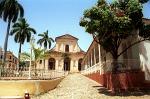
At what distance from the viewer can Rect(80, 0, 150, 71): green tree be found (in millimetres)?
14219

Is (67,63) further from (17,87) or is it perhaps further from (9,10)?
(17,87)

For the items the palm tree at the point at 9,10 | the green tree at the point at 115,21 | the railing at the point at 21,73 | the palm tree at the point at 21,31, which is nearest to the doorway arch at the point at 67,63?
the palm tree at the point at 21,31

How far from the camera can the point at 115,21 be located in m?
14.1

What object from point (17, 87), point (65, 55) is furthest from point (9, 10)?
point (17, 87)

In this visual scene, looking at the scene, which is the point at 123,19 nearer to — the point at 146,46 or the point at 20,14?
the point at 146,46

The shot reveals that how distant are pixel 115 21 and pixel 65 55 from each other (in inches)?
1870

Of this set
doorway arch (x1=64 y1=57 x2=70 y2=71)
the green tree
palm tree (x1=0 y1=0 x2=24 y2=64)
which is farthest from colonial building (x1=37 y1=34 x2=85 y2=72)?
the green tree

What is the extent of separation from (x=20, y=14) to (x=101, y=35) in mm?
28708

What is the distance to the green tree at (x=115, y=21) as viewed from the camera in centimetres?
1422

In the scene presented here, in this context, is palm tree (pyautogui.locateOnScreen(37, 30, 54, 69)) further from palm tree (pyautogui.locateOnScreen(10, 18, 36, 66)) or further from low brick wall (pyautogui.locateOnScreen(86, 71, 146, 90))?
low brick wall (pyautogui.locateOnScreen(86, 71, 146, 90))

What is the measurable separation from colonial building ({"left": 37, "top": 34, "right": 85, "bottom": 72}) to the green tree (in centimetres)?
4261

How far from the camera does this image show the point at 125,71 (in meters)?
16.0

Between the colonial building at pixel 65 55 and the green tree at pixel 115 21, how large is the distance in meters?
42.6

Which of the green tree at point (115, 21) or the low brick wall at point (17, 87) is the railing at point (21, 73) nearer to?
the low brick wall at point (17, 87)
